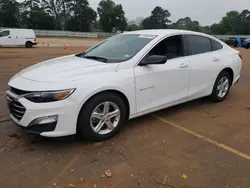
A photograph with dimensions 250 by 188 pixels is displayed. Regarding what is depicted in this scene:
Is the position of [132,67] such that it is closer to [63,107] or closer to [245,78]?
[63,107]

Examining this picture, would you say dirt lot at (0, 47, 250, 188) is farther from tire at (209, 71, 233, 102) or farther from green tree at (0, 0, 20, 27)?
green tree at (0, 0, 20, 27)

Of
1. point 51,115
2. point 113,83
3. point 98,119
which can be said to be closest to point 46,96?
point 51,115

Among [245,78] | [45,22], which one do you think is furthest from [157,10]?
[245,78]

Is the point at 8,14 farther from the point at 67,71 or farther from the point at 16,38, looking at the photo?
the point at 67,71

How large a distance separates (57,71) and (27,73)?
0.51m

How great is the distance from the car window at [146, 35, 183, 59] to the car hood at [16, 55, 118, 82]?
36.4 inches

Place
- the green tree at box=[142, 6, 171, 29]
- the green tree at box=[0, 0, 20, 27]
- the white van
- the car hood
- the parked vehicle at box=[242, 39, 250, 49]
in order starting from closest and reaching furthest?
the car hood < the white van < the parked vehicle at box=[242, 39, 250, 49] < the green tree at box=[0, 0, 20, 27] < the green tree at box=[142, 6, 171, 29]

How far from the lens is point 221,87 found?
543cm

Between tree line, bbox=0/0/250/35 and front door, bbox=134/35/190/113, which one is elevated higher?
tree line, bbox=0/0/250/35

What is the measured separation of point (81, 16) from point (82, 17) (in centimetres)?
102

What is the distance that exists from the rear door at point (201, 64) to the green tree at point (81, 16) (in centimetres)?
8327

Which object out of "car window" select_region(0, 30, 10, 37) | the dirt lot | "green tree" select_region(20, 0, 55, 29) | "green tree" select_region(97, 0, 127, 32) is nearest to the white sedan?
the dirt lot

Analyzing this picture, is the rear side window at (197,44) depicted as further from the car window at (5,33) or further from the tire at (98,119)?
the car window at (5,33)

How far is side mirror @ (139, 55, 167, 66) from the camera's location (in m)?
3.71
